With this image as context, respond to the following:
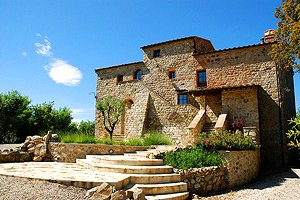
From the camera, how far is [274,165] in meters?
13.2

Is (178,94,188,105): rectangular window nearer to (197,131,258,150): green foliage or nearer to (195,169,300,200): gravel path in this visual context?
(197,131,258,150): green foliage

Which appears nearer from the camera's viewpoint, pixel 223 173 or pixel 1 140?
pixel 223 173

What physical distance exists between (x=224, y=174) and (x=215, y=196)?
134 centimetres

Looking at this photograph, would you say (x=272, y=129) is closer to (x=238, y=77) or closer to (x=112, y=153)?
(x=238, y=77)

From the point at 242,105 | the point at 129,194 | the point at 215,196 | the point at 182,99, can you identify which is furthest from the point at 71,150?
the point at 242,105

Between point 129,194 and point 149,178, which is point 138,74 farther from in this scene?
point 129,194

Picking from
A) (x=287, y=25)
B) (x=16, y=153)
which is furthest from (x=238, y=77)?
(x=16, y=153)

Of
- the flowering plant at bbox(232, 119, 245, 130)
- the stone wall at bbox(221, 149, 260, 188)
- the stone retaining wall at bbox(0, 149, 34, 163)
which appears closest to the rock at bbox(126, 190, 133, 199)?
the stone wall at bbox(221, 149, 260, 188)

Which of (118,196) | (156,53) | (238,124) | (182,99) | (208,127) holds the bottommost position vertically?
(118,196)

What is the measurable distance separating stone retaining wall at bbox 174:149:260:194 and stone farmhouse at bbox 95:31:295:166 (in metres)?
2.16

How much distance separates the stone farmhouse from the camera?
43.9 feet

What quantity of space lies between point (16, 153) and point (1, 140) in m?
8.55

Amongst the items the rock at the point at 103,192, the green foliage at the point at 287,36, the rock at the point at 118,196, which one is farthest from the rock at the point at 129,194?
the green foliage at the point at 287,36

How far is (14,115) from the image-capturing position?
1967 cm
